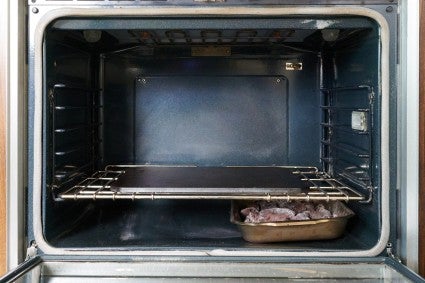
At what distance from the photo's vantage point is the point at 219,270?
1.27 m

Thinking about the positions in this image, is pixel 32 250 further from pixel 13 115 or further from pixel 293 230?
pixel 293 230

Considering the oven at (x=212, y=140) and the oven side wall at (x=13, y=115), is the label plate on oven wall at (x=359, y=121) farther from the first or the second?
the oven side wall at (x=13, y=115)

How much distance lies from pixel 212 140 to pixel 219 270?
70cm

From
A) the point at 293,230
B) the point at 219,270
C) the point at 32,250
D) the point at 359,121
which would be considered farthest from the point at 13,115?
the point at 359,121

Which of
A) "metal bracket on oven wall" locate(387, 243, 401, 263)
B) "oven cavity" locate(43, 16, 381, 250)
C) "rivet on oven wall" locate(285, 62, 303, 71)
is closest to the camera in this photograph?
"metal bracket on oven wall" locate(387, 243, 401, 263)

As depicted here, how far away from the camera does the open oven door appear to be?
126 centimetres

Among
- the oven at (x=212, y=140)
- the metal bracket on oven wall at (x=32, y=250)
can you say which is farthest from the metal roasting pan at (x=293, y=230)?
the metal bracket on oven wall at (x=32, y=250)

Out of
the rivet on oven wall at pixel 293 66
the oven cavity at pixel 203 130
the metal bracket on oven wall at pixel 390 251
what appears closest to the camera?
the metal bracket on oven wall at pixel 390 251

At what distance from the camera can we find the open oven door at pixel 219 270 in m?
1.26

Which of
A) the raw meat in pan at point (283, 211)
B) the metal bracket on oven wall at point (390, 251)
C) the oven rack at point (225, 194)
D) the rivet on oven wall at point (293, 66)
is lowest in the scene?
the metal bracket on oven wall at point (390, 251)

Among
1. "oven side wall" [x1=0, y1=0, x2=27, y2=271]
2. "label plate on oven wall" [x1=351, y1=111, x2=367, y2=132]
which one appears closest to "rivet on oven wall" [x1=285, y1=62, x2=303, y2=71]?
"label plate on oven wall" [x1=351, y1=111, x2=367, y2=132]

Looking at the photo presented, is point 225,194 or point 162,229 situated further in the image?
point 162,229

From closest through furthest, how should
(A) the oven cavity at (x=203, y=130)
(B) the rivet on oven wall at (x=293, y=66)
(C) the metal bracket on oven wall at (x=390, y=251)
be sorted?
(C) the metal bracket on oven wall at (x=390, y=251), (A) the oven cavity at (x=203, y=130), (B) the rivet on oven wall at (x=293, y=66)

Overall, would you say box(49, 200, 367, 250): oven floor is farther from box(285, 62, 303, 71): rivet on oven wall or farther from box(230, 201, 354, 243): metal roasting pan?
box(285, 62, 303, 71): rivet on oven wall
